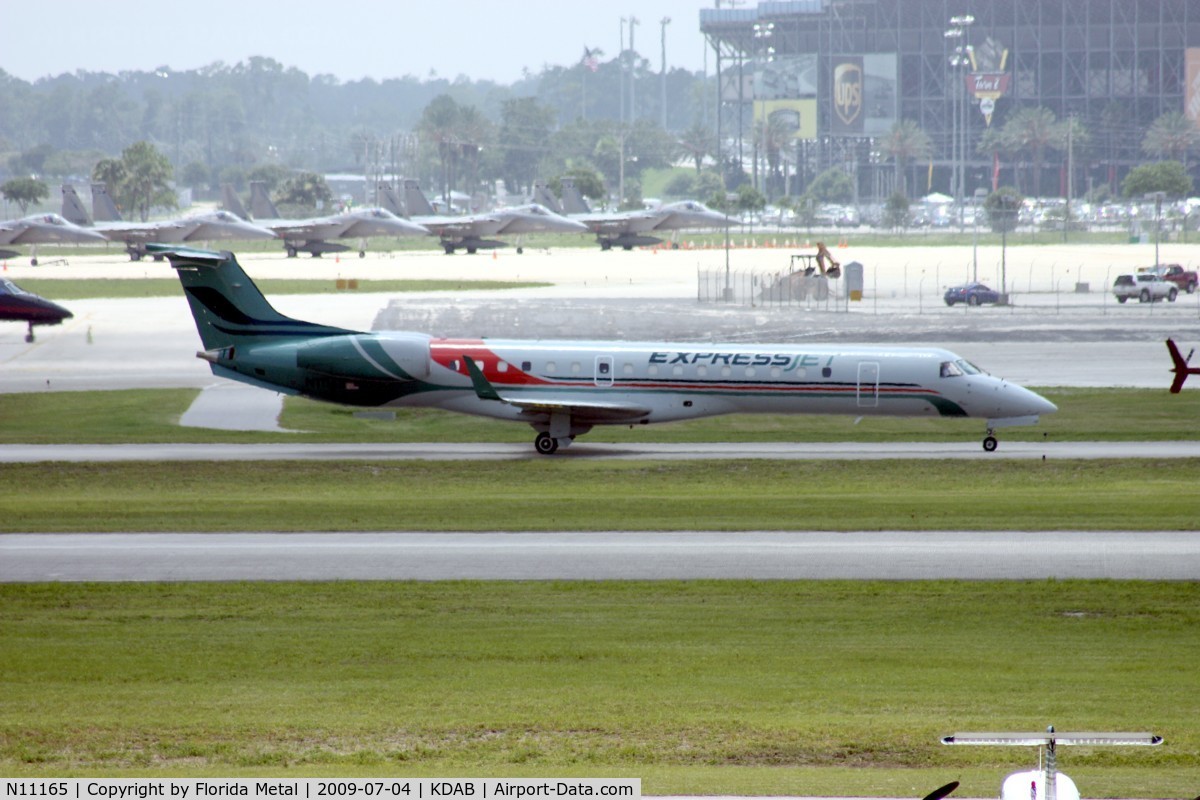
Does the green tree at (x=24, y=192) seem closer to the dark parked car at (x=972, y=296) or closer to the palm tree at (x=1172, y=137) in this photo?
the dark parked car at (x=972, y=296)

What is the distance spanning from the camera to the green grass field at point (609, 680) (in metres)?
12.7

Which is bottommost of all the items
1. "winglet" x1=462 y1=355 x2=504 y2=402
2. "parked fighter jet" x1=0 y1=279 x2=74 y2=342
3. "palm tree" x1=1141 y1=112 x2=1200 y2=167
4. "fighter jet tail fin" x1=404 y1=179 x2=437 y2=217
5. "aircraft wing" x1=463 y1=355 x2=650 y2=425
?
"aircraft wing" x1=463 y1=355 x2=650 y2=425

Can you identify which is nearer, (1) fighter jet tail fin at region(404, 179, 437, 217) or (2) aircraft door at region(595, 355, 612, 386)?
(2) aircraft door at region(595, 355, 612, 386)

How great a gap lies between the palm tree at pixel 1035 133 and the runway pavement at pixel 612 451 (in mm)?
161094

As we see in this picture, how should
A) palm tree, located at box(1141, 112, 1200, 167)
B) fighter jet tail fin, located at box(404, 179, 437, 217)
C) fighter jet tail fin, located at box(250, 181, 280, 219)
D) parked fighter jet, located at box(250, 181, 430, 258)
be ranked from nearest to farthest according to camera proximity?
parked fighter jet, located at box(250, 181, 430, 258) < fighter jet tail fin, located at box(250, 181, 280, 219) < fighter jet tail fin, located at box(404, 179, 437, 217) < palm tree, located at box(1141, 112, 1200, 167)

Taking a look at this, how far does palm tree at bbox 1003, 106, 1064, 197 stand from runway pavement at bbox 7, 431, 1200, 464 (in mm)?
161094

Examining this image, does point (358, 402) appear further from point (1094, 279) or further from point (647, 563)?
point (1094, 279)

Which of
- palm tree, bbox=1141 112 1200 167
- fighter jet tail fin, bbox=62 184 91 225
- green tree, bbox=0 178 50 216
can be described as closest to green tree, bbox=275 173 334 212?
green tree, bbox=0 178 50 216

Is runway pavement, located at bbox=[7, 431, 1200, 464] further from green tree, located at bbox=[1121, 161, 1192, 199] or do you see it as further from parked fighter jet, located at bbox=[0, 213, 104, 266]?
green tree, located at bbox=[1121, 161, 1192, 199]

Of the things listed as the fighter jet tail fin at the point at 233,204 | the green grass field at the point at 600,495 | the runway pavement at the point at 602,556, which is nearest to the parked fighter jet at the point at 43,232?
the fighter jet tail fin at the point at 233,204

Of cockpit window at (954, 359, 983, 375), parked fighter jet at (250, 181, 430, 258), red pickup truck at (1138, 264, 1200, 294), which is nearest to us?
cockpit window at (954, 359, 983, 375)

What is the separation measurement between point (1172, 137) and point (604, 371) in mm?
169255

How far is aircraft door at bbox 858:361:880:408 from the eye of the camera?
112 ft

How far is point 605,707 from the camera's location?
1463 centimetres
